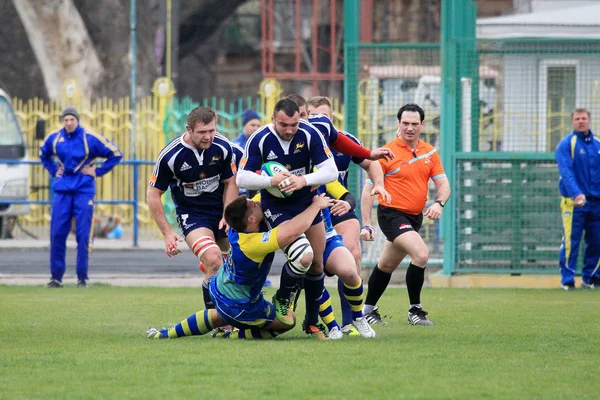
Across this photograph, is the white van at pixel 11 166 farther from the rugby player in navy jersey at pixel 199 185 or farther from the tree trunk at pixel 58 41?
the rugby player in navy jersey at pixel 199 185

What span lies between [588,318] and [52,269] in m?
7.46

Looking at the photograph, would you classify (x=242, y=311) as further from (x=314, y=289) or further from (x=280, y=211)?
(x=280, y=211)

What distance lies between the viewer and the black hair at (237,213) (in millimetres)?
9352

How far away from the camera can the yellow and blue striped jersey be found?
371 inches

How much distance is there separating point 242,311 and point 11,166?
16.4m

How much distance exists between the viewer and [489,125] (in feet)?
56.6

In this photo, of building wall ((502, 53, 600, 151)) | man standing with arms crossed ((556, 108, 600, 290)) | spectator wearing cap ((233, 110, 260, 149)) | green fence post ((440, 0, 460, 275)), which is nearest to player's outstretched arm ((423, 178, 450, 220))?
spectator wearing cap ((233, 110, 260, 149))

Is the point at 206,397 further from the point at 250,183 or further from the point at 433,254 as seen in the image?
the point at 433,254

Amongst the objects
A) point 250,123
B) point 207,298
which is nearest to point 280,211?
point 207,298

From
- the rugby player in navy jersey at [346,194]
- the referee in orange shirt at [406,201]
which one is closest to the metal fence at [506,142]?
the referee in orange shirt at [406,201]

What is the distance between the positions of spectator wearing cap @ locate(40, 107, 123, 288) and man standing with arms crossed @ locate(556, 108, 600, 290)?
5.96 meters

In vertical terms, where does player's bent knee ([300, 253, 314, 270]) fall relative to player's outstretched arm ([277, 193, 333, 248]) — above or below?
below

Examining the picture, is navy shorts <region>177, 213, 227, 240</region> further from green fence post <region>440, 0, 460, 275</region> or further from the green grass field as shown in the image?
green fence post <region>440, 0, 460, 275</region>

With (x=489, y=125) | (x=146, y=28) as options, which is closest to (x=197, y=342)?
(x=489, y=125)
